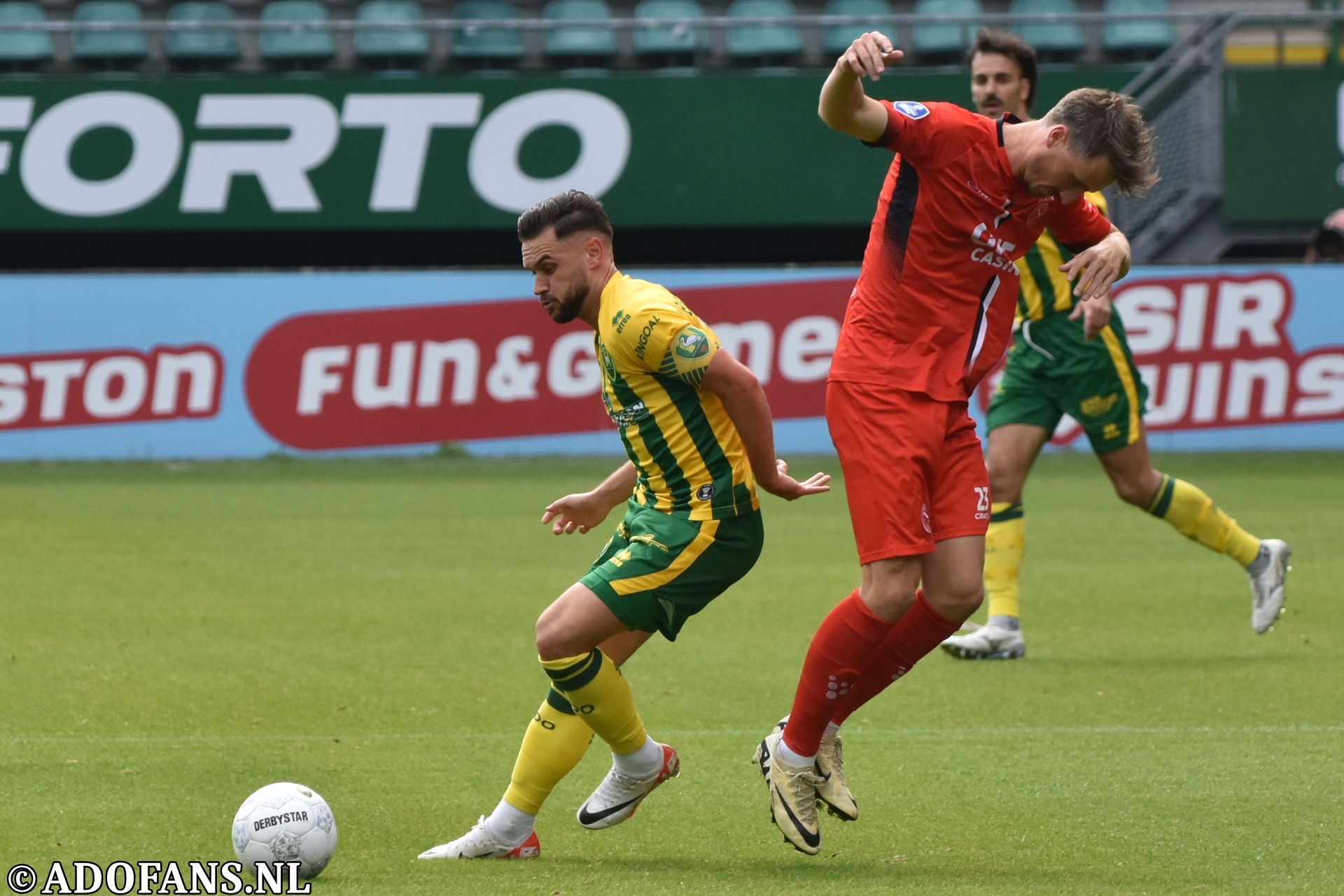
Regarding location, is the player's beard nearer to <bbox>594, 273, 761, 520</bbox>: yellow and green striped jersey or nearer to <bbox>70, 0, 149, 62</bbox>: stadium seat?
<bbox>594, 273, 761, 520</bbox>: yellow and green striped jersey

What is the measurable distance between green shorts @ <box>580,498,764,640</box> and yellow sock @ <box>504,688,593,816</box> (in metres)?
0.32

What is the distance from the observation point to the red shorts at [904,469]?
4.52m

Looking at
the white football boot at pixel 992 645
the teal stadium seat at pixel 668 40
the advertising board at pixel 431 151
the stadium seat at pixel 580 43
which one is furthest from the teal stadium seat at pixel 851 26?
the white football boot at pixel 992 645

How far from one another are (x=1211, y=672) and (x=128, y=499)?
27.8 ft

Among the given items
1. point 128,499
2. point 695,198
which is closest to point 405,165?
point 695,198

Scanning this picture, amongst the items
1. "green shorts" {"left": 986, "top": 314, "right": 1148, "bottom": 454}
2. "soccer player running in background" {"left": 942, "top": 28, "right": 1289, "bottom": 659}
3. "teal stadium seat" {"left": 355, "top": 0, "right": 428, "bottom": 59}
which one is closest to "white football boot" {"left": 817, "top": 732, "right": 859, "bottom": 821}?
"soccer player running in background" {"left": 942, "top": 28, "right": 1289, "bottom": 659}

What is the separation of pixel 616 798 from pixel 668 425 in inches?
39.1

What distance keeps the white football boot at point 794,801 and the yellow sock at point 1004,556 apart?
292 centimetres

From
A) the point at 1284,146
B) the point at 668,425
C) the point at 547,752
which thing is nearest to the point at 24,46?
the point at 1284,146

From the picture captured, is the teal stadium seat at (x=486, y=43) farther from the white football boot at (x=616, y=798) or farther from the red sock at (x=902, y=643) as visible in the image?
the white football boot at (x=616, y=798)

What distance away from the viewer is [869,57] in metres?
4.16

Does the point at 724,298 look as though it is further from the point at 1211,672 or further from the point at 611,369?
the point at 611,369

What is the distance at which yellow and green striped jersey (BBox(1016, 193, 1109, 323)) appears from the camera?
7312mm

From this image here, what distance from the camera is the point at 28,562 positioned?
969 centimetres
